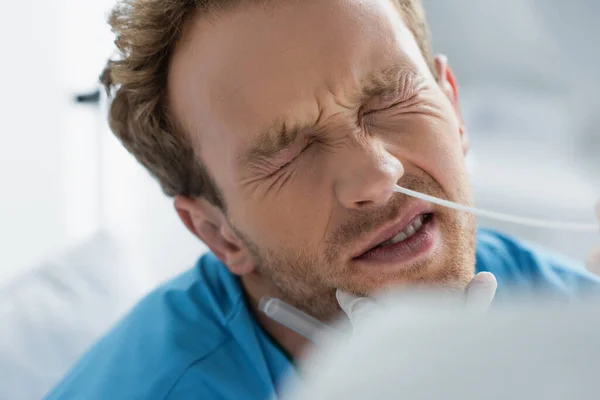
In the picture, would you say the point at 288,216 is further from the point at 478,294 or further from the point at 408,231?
the point at 478,294

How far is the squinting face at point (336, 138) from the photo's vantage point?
0.97 metres

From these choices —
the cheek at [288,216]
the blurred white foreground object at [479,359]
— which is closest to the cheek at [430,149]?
the cheek at [288,216]

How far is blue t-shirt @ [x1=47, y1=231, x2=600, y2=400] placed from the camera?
1.12m

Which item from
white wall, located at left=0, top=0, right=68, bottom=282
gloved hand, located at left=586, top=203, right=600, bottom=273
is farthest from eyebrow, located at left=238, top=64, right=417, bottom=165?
white wall, located at left=0, top=0, right=68, bottom=282

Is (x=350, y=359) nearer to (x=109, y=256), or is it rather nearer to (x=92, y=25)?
(x=109, y=256)

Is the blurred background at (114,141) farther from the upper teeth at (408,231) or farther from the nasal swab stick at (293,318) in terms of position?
the upper teeth at (408,231)

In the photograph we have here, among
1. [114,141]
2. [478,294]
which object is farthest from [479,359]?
[114,141]

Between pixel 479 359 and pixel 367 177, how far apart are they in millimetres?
588

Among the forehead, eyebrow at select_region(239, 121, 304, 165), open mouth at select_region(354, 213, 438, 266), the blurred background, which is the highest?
the forehead

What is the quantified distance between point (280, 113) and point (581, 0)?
1304 mm

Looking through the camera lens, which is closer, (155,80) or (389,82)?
(389,82)

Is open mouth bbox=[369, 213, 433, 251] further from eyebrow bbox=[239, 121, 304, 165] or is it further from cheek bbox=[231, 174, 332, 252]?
eyebrow bbox=[239, 121, 304, 165]

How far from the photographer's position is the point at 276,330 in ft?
4.11

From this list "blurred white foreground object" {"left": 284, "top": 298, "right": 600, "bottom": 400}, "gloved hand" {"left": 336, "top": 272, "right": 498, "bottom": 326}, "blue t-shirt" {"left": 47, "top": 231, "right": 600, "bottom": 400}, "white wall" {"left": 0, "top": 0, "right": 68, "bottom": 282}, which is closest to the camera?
"blurred white foreground object" {"left": 284, "top": 298, "right": 600, "bottom": 400}
